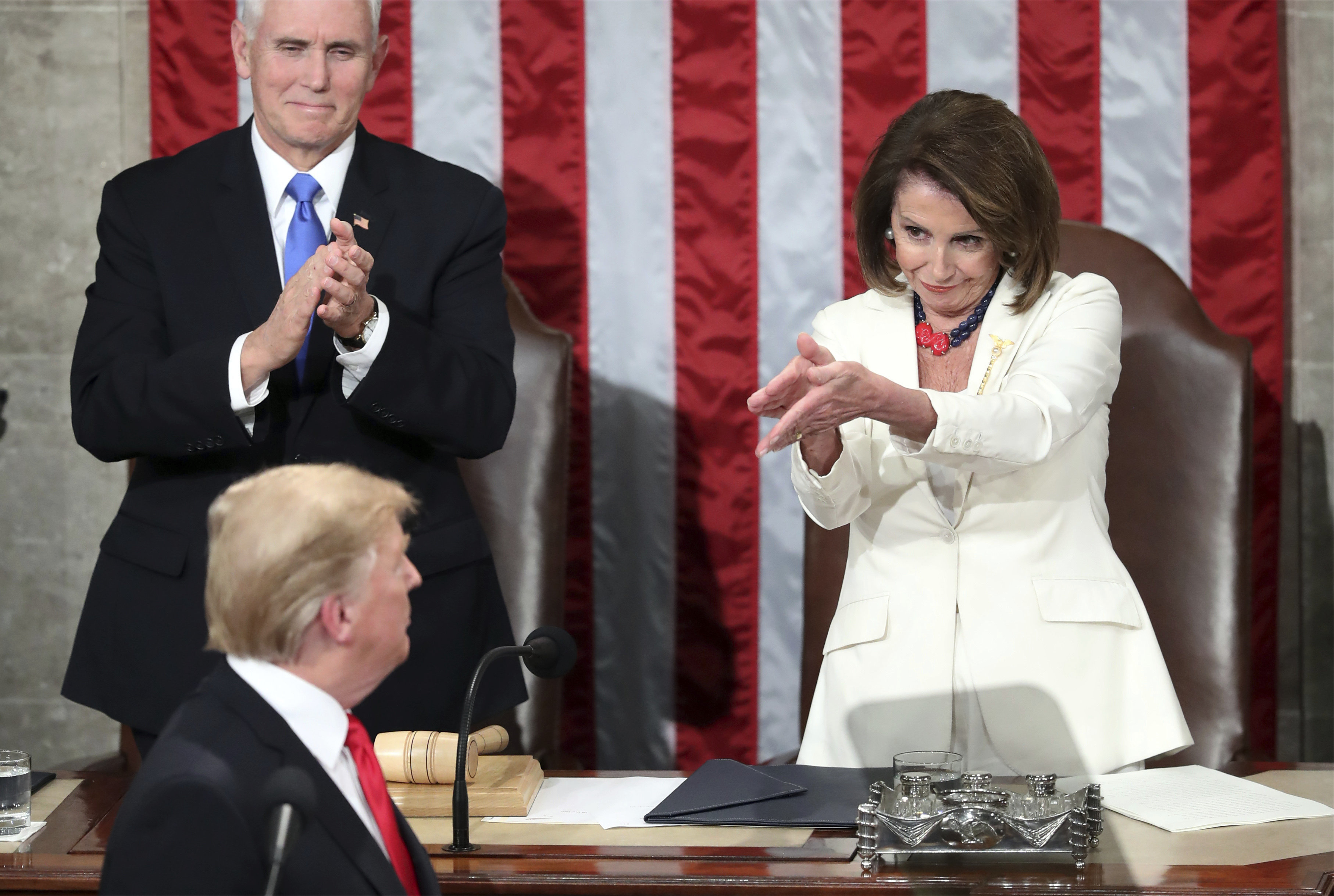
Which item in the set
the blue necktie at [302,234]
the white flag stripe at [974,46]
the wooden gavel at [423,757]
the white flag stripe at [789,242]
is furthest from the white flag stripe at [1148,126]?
the wooden gavel at [423,757]

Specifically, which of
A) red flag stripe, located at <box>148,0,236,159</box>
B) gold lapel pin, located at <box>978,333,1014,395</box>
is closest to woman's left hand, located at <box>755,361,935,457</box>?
gold lapel pin, located at <box>978,333,1014,395</box>

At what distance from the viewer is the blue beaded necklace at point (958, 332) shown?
234 cm

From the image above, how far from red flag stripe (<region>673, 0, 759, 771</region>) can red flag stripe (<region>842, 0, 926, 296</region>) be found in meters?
0.22

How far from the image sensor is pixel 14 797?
6.27ft

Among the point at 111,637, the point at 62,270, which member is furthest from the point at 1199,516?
the point at 62,270

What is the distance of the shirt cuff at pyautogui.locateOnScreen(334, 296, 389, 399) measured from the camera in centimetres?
212

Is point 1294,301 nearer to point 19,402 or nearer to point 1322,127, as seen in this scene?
point 1322,127

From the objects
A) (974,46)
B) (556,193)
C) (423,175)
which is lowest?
(423,175)

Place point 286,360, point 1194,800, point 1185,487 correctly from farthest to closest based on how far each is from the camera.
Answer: point 1185,487 < point 286,360 < point 1194,800

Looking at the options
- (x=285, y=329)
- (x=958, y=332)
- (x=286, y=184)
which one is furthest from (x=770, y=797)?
(x=286, y=184)

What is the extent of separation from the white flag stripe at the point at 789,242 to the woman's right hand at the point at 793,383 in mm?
1418

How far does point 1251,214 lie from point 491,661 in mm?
2304

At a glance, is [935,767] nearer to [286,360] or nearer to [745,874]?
[745,874]

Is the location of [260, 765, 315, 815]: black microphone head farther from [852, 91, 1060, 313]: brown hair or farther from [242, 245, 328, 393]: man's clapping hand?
[852, 91, 1060, 313]: brown hair
